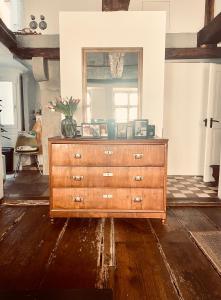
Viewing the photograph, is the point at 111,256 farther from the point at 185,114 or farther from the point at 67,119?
the point at 185,114

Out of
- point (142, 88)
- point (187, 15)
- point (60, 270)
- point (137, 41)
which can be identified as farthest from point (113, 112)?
point (187, 15)

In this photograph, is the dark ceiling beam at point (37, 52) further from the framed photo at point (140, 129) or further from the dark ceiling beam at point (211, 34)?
the dark ceiling beam at point (211, 34)

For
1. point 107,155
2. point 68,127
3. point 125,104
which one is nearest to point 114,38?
point 125,104

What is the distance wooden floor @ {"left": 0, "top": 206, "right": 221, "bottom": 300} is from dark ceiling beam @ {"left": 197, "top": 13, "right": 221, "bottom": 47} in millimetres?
2584

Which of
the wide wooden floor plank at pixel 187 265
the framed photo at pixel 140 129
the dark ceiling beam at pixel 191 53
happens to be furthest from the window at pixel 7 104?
the wide wooden floor plank at pixel 187 265

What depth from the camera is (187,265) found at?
206 cm

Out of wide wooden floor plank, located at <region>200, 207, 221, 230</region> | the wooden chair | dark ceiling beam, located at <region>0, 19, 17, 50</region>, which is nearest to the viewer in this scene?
wide wooden floor plank, located at <region>200, 207, 221, 230</region>

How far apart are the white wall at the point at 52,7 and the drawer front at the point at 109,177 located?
14.8 ft

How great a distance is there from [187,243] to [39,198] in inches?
87.7

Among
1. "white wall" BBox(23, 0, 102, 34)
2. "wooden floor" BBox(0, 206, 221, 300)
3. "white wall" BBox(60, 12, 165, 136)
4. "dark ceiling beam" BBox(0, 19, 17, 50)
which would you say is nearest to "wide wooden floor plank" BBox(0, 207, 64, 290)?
"wooden floor" BBox(0, 206, 221, 300)

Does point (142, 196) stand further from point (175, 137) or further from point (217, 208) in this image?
point (175, 137)

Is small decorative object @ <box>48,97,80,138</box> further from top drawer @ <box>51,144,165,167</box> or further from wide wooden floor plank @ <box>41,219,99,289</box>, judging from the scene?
wide wooden floor plank @ <box>41,219,99,289</box>

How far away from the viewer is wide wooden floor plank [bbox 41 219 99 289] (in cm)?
181

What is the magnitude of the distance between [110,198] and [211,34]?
2.86m
